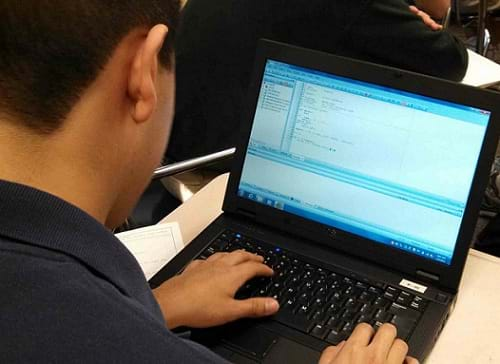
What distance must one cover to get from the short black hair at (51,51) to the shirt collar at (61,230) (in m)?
0.06

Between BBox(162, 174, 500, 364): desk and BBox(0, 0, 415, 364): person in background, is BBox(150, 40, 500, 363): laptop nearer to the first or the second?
BBox(162, 174, 500, 364): desk

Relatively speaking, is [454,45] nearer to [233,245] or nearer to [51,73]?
[233,245]

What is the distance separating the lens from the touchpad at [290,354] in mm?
842

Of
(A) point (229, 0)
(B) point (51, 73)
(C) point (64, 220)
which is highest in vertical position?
(A) point (229, 0)

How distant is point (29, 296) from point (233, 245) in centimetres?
58

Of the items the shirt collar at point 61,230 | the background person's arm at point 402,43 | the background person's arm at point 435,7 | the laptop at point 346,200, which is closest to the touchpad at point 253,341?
the laptop at point 346,200

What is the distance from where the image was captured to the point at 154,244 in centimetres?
109

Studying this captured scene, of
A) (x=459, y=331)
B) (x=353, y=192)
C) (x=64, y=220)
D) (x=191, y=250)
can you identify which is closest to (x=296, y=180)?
(x=353, y=192)

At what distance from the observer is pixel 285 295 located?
3.07 feet

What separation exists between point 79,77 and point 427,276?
23.7 inches

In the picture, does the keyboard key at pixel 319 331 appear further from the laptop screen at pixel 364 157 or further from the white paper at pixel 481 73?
the white paper at pixel 481 73

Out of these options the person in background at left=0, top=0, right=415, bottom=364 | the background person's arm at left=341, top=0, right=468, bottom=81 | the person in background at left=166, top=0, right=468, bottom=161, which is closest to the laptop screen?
the person in background at left=0, top=0, right=415, bottom=364

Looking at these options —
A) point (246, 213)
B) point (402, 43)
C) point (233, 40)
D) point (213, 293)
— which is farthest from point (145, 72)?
point (402, 43)

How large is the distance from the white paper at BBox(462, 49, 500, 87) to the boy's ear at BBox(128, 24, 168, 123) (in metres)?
1.32
